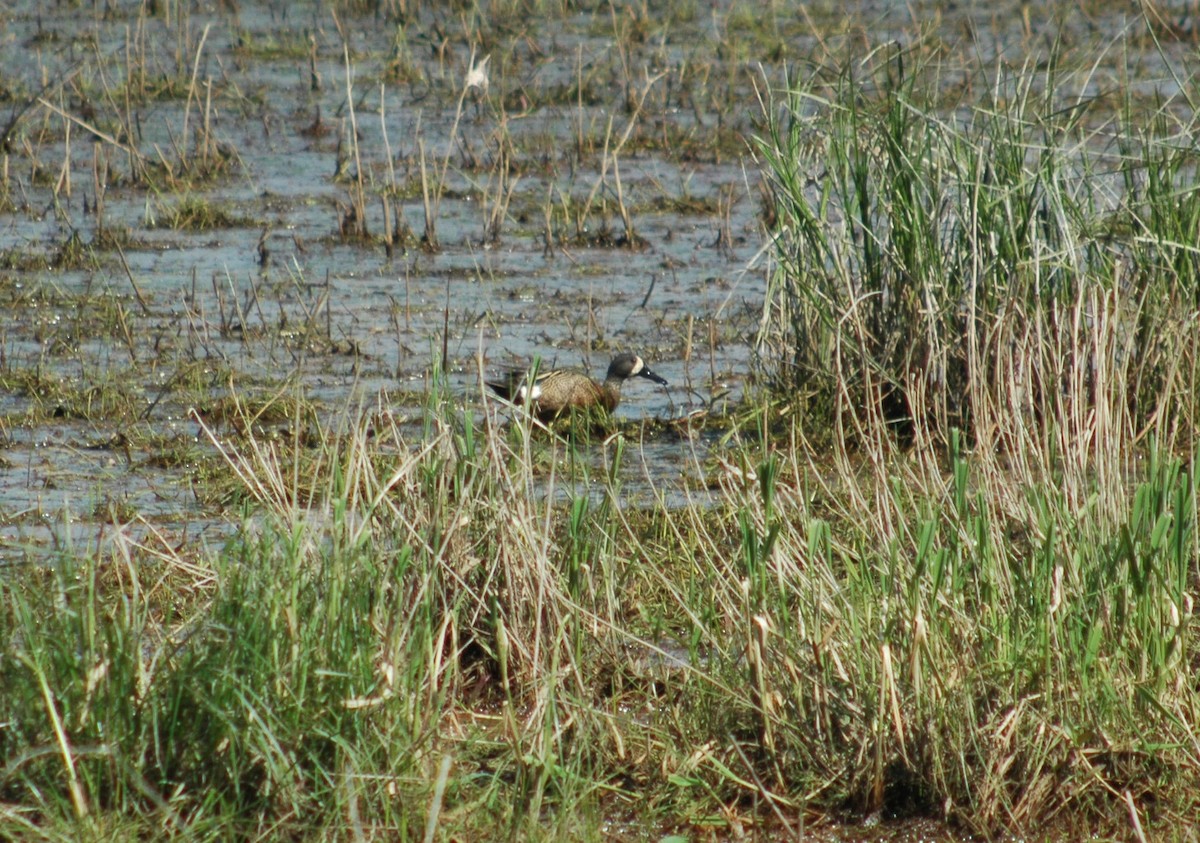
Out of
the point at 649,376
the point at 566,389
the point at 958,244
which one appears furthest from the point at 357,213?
the point at 958,244

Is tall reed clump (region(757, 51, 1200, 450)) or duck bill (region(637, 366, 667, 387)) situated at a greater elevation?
tall reed clump (region(757, 51, 1200, 450))

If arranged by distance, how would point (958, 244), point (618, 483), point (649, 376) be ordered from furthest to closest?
1. point (649, 376)
2. point (958, 244)
3. point (618, 483)

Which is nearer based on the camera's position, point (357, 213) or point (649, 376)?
point (649, 376)

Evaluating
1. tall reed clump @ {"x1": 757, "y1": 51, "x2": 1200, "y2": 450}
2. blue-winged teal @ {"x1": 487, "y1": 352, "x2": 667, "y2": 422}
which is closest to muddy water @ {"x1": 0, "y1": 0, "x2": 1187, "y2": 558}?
blue-winged teal @ {"x1": 487, "y1": 352, "x2": 667, "y2": 422}

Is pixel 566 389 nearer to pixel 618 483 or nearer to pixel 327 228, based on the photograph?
pixel 618 483

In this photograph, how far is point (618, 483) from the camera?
3902 millimetres

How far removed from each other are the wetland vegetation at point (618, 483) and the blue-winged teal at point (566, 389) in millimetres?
116

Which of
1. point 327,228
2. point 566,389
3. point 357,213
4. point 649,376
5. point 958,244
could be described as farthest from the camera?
point 327,228

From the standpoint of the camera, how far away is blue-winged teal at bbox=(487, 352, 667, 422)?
6.10 m

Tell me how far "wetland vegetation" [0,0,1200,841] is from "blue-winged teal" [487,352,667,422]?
0.38 feet

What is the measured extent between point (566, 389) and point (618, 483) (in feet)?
7.34

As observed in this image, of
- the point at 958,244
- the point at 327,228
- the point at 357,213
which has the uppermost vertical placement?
the point at 958,244

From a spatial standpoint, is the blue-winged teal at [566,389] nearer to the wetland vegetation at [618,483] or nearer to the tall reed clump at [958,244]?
the wetland vegetation at [618,483]

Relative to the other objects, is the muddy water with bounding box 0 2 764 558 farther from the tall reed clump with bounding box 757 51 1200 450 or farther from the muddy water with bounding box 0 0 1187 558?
the tall reed clump with bounding box 757 51 1200 450
